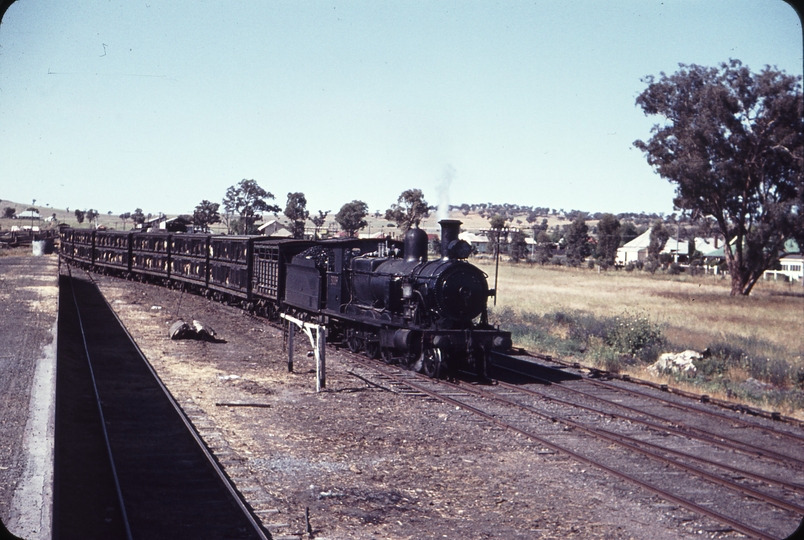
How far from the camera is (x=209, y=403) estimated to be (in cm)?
1372

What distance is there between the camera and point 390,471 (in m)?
9.97

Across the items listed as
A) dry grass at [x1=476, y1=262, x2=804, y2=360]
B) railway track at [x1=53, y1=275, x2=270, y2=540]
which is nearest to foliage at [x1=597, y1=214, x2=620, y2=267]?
dry grass at [x1=476, y1=262, x2=804, y2=360]

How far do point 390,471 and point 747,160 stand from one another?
4430 cm

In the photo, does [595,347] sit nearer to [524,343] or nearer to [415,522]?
[524,343]

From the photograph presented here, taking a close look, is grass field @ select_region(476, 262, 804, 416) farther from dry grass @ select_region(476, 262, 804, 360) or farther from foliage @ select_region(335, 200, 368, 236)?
foliage @ select_region(335, 200, 368, 236)

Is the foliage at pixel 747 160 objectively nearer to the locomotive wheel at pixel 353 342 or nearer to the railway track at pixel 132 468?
the locomotive wheel at pixel 353 342

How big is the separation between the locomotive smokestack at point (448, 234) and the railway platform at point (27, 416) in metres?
8.93

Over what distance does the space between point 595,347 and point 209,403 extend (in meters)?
14.0

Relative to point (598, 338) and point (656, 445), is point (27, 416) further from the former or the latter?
point (598, 338)

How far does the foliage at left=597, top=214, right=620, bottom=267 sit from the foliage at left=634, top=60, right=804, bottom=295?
2009 inches

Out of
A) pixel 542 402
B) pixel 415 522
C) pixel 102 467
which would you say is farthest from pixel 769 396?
pixel 102 467

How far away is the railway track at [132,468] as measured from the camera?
7863 millimetres

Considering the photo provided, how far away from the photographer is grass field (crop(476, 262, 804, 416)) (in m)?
18.7

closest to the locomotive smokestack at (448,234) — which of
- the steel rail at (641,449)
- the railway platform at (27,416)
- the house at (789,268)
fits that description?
the steel rail at (641,449)
